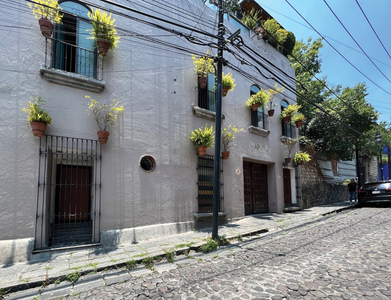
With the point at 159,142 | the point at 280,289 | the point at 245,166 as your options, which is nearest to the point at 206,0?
the point at 159,142

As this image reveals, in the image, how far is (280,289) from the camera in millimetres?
3188

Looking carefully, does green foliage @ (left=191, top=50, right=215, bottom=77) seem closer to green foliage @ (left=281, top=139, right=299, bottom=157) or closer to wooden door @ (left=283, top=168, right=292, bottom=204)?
green foliage @ (left=281, top=139, right=299, bottom=157)

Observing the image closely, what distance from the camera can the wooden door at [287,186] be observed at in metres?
11.1

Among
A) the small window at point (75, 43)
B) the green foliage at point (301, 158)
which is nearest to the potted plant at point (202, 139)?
the small window at point (75, 43)

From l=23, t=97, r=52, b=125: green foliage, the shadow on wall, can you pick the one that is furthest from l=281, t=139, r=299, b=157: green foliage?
l=23, t=97, r=52, b=125: green foliage

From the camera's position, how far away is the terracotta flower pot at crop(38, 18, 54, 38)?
17.1 ft

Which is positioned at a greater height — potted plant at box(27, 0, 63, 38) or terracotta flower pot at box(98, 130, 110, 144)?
potted plant at box(27, 0, 63, 38)

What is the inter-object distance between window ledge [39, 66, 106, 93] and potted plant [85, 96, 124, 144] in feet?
1.02

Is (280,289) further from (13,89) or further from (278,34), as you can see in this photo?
(278,34)

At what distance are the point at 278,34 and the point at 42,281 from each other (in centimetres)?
1208

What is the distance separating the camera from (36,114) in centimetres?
484

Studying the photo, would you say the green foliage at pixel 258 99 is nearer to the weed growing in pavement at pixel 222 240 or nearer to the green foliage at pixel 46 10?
the weed growing in pavement at pixel 222 240

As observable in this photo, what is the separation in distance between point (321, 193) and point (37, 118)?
1335 cm

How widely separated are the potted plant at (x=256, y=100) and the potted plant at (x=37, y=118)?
692 cm
